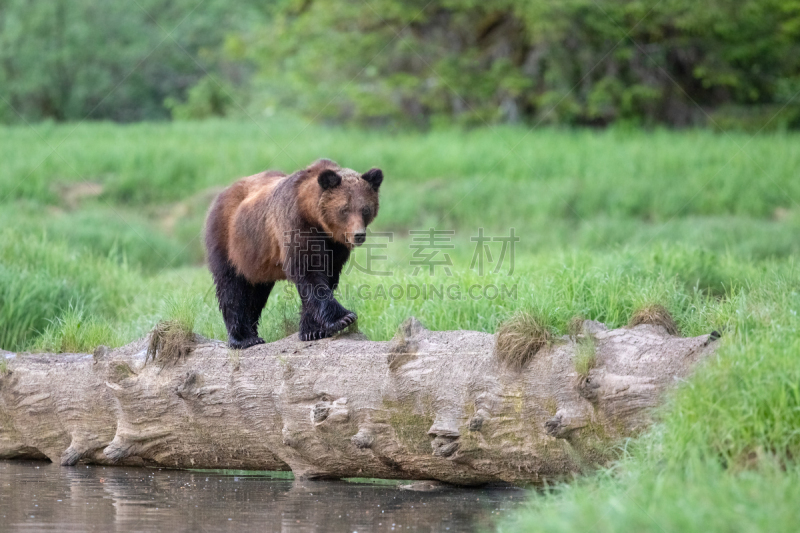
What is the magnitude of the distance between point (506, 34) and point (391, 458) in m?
19.3

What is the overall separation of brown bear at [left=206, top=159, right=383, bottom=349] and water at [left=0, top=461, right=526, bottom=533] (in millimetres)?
1106

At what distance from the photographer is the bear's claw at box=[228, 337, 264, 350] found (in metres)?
6.50

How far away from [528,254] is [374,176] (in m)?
5.87

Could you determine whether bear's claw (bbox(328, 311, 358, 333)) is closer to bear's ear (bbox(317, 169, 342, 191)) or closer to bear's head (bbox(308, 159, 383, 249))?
bear's head (bbox(308, 159, 383, 249))

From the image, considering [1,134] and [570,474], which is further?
[1,134]

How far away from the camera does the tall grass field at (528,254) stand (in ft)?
13.8

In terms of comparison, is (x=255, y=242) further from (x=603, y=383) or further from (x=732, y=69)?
(x=732, y=69)

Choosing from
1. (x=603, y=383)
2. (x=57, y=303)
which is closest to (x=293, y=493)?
(x=603, y=383)

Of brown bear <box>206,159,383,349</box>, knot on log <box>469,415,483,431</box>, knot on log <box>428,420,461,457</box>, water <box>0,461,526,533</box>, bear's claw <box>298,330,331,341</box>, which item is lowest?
water <box>0,461,526,533</box>

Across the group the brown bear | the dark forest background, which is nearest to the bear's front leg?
the brown bear

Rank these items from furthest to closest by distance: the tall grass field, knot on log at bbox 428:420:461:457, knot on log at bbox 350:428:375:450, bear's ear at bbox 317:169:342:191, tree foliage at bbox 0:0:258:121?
tree foliage at bbox 0:0:258:121 < bear's ear at bbox 317:169:342:191 < knot on log at bbox 350:428:375:450 < knot on log at bbox 428:420:461:457 < the tall grass field

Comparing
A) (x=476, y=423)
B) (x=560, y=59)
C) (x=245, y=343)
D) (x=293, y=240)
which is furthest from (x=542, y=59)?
(x=476, y=423)

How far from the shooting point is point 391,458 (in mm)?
5742

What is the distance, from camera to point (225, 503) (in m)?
5.47
